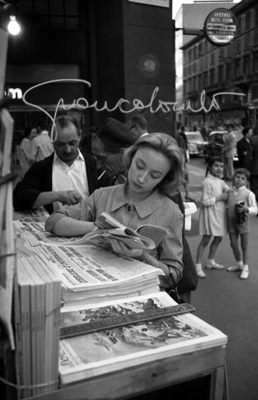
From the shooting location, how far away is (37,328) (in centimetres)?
92

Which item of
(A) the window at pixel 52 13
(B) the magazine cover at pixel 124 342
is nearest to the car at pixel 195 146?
(A) the window at pixel 52 13

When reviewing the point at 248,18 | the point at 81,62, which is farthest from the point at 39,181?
the point at 248,18

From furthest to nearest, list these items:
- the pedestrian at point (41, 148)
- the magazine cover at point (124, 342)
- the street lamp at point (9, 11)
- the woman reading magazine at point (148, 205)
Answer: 1. the pedestrian at point (41, 148)
2. the woman reading magazine at point (148, 205)
3. the magazine cover at point (124, 342)
4. the street lamp at point (9, 11)

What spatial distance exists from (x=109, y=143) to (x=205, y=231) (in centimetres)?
277

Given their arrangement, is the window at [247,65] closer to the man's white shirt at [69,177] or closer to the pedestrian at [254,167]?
the pedestrian at [254,167]

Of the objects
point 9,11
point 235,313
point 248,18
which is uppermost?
point 248,18

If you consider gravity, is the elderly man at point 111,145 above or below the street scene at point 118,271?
above

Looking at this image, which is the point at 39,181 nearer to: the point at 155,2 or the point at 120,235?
the point at 120,235

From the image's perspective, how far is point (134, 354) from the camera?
3.39 ft

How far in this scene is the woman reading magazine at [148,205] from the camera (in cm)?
168

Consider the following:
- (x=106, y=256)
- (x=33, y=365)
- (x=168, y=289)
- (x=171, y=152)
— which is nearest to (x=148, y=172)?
(x=171, y=152)

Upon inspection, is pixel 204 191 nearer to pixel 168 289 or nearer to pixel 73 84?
pixel 168 289

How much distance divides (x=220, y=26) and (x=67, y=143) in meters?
7.21

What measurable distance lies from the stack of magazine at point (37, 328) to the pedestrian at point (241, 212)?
165 inches
